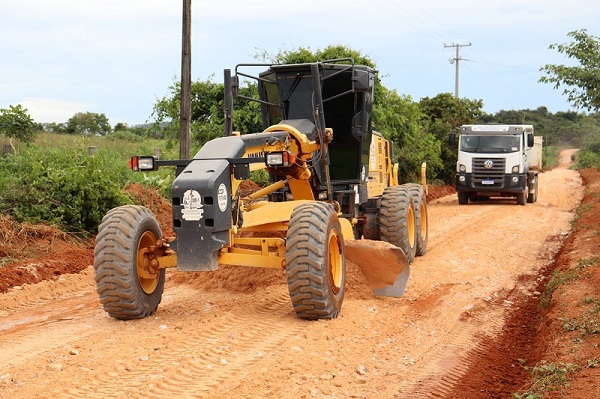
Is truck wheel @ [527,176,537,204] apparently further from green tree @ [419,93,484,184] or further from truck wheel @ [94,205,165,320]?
truck wheel @ [94,205,165,320]

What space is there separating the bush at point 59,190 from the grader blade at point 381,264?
21.1 ft

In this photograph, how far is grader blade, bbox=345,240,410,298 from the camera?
955 centimetres

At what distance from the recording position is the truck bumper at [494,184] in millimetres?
24891

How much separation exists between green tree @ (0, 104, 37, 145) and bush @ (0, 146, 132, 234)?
3287mm

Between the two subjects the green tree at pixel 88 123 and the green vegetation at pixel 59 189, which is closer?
the green vegetation at pixel 59 189

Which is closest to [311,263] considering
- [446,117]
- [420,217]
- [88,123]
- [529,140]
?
[420,217]

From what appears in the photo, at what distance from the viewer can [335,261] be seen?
8.80 meters

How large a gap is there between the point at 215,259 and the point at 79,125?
121 feet

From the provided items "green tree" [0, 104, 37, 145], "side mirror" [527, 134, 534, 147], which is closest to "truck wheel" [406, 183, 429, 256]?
"green tree" [0, 104, 37, 145]

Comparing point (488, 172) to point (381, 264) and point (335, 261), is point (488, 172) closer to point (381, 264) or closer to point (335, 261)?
point (381, 264)

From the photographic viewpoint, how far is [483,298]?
33.8 feet

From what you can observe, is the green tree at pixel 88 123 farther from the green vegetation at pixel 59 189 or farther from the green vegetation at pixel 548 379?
the green vegetation at pixel 548 379

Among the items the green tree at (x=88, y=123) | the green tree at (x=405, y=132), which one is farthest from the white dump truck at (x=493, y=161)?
the green tree at (x=88, y=123)

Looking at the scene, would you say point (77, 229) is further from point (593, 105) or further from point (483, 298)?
point (593, 105)
